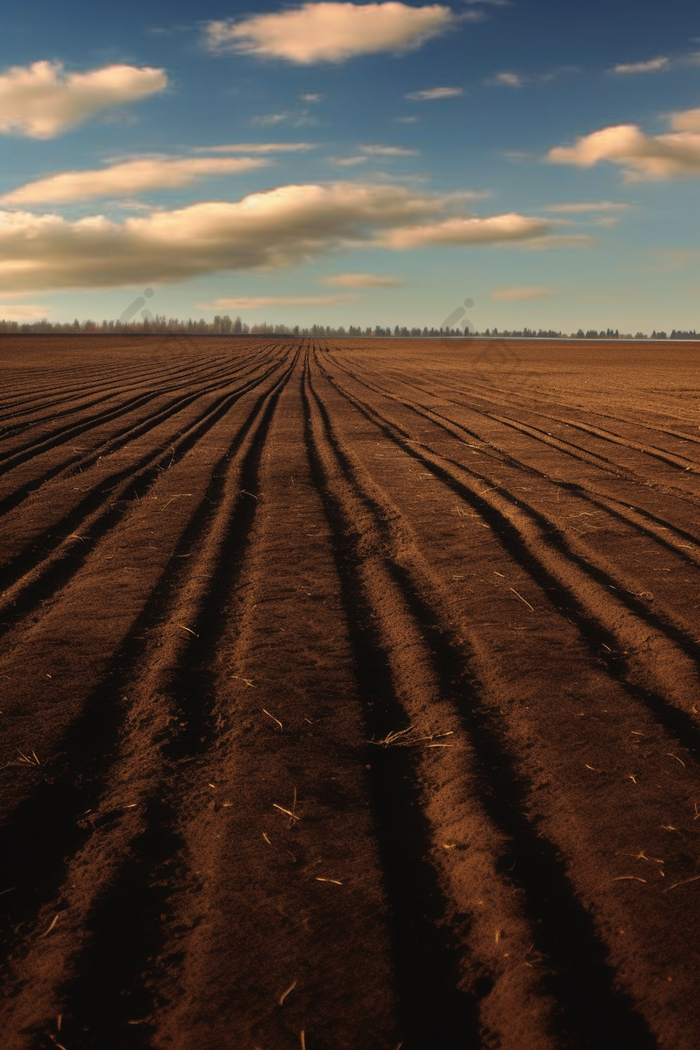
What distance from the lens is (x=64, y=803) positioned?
2957 millimetres

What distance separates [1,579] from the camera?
5.45m

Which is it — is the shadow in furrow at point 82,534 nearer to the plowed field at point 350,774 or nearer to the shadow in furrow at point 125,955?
the plowed field at point 350,774

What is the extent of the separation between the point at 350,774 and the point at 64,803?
112 cm

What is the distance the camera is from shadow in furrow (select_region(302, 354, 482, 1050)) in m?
2.04

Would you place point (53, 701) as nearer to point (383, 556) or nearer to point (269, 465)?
point (383, 556)

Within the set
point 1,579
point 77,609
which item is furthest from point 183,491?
point 77,609

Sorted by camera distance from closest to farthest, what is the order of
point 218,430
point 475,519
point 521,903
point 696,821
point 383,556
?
point 521,903 < point 696,821 < point 383,556 < point 475,519 < point 218,430

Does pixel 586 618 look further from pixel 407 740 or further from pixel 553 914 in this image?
pixel 553 914

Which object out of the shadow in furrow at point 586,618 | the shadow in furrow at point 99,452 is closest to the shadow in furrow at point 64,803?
the shadow in furrow at point 586,618

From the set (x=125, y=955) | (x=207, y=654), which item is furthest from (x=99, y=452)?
(x=125, y=955)

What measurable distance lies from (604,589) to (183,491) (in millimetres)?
4487

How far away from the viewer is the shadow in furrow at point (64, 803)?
99.2 inches

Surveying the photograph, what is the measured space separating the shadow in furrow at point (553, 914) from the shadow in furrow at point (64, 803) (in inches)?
53.3

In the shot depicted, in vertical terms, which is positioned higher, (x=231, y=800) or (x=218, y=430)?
(x=218, y=430)
